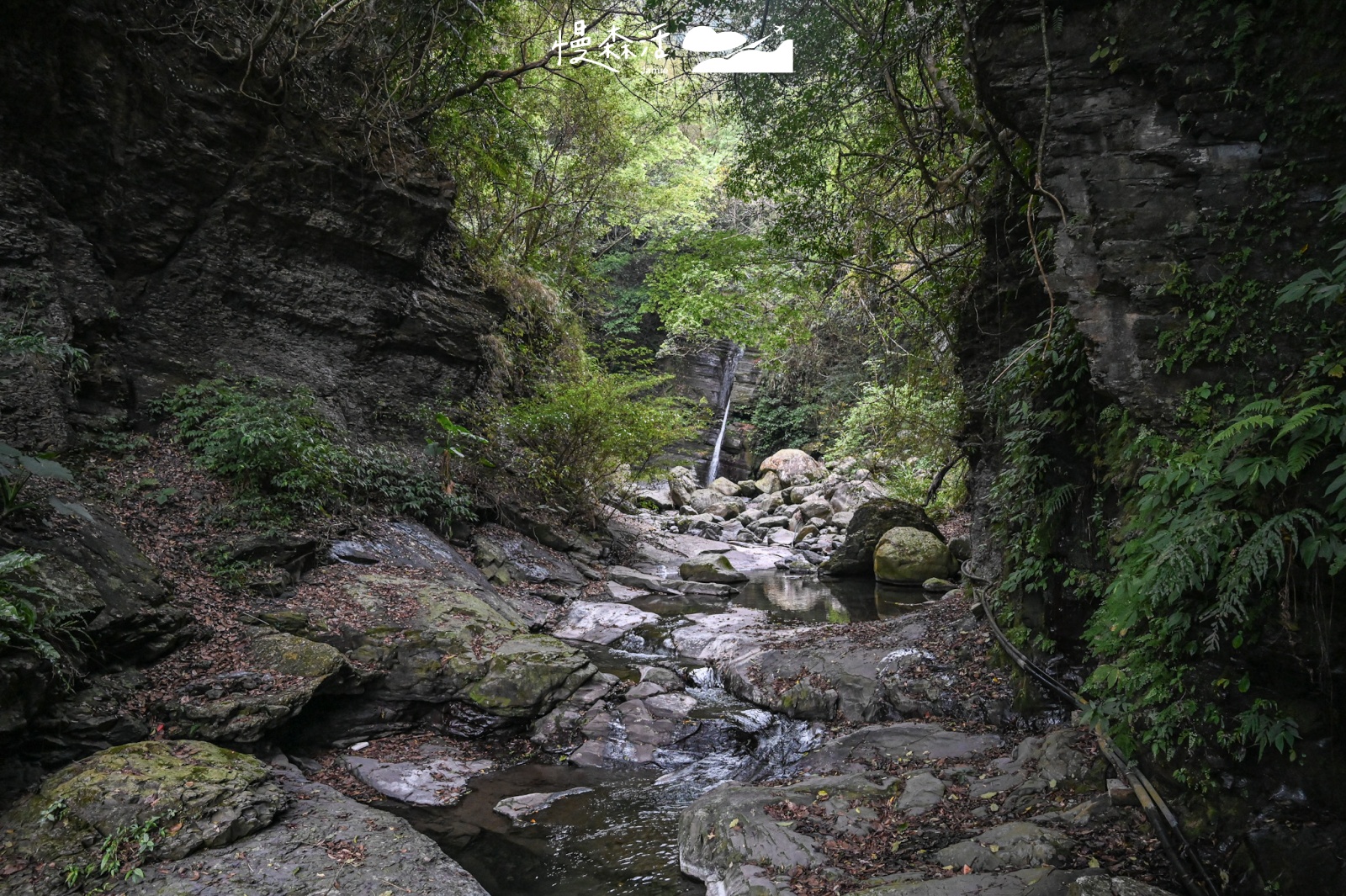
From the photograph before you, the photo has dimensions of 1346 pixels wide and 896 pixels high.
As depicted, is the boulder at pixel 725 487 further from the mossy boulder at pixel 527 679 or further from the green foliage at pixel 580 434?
the mossy boulder at pixel 527 679

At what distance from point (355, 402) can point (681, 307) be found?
19.9ft

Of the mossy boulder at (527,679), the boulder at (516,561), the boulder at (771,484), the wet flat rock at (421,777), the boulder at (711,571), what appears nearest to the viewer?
the wet flat rock at (421,777)

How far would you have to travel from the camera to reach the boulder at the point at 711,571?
12.3 m

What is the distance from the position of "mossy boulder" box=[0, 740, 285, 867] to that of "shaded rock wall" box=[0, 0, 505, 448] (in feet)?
11.7

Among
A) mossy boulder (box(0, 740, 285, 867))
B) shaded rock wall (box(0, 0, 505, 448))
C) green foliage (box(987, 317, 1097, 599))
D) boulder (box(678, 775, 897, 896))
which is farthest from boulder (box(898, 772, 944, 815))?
shaded rock wall (box(0, 0, 505, 448))

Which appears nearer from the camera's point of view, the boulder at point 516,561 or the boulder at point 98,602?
the boulder at point 98,602

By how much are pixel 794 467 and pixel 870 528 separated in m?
9.20

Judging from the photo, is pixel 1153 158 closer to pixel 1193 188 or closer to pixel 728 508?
pixel 1193 188

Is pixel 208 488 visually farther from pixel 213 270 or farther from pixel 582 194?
pixel 582 194

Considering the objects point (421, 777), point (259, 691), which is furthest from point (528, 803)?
point (259, 691)

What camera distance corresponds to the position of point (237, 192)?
351 inches

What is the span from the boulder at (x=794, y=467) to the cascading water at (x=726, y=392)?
1.94m

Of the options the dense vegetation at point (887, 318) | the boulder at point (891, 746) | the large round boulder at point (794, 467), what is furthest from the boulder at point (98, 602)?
the large round boulder at point (794, 467)

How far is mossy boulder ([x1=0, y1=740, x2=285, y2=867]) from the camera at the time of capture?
3.48 metres
